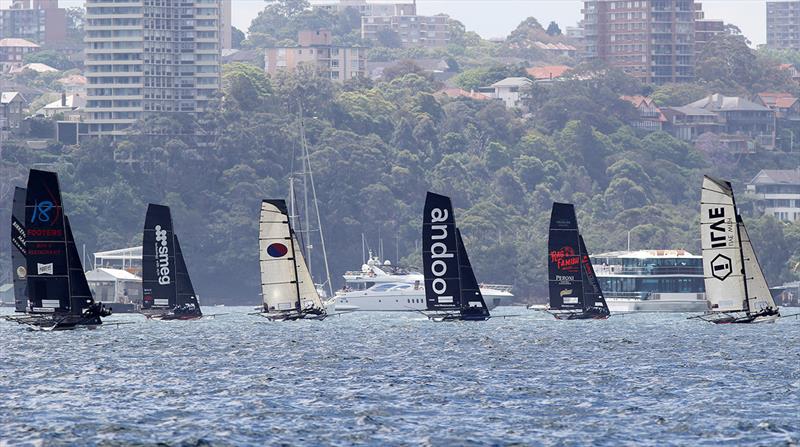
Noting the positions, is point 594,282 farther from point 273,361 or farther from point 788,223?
point 788,223

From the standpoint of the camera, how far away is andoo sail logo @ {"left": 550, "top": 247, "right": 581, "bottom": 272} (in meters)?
99.9

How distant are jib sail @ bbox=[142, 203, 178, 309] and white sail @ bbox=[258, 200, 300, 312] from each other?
7.62 meters

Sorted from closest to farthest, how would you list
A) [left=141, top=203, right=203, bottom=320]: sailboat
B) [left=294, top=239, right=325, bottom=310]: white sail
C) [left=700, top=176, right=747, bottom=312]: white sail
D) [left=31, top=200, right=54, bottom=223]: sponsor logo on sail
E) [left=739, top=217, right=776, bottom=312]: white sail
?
[left=31, top=200, right=54, bottom=223]: sponsor logo on sail < [left=700, top=176, right=747, bottom=312]: white sail < [left=739, top=217, right=776, bottom=312]: white sail < [left=294, top=239, right=325, bottom=310]: white sail < [left=141, top=203, right=203, bottom=320]: sailboat

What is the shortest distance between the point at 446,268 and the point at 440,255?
678 millimetres

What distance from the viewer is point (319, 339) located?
8394 centimetres

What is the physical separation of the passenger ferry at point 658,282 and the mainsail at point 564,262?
3862 cm

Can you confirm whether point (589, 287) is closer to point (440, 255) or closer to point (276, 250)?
point (440, 255)

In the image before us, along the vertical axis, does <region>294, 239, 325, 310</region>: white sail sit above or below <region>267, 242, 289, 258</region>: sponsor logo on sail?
below

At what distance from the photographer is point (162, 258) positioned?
10075 cm

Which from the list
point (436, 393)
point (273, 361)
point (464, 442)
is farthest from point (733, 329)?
point (464, 442)

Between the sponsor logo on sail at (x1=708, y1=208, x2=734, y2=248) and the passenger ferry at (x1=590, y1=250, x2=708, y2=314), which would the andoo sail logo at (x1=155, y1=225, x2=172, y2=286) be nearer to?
the sponsor logo on sail at (x1=708, y1=208, x2=734, y2=248)

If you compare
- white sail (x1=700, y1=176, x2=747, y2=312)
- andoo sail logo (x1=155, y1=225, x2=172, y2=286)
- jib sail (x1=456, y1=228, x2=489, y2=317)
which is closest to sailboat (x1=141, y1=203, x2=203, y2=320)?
andoo sail logo (x1=155, y1=225, x2=172, y2=286)

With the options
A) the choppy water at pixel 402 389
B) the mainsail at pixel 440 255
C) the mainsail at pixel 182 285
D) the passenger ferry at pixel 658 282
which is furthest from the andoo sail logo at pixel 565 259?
the passenger ferry at pixel 658 282

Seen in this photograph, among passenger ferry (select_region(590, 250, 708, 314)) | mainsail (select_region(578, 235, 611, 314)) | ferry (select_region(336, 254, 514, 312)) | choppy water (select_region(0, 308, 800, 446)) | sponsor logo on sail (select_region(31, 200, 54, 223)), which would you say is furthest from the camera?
ferry (select_region(336, 254, 514, 312))
